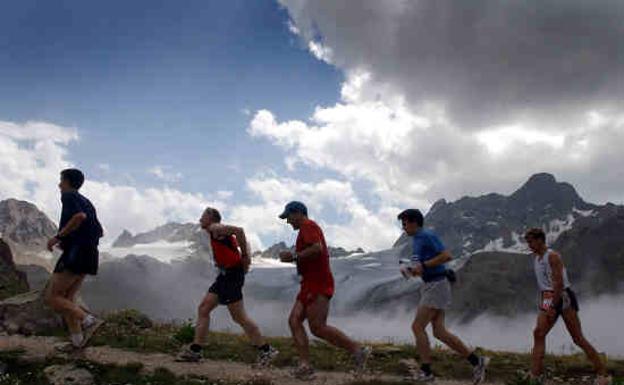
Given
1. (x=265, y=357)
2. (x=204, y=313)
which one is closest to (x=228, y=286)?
(x=204, y=313)

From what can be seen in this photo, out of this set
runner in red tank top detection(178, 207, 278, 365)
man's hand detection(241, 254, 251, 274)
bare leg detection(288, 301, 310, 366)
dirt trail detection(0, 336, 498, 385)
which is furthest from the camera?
man's hand detection(241, 254, 251, 274)

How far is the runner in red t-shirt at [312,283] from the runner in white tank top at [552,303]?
10.3ft

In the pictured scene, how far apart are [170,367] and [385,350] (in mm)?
5055

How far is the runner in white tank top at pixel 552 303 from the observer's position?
39.1 feet

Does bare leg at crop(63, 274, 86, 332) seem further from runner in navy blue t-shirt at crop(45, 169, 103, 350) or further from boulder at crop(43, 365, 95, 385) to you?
boulder at crop(43, 365, 95, 385)

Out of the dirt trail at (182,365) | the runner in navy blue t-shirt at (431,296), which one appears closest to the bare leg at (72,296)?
the dirt trail at (182,365)

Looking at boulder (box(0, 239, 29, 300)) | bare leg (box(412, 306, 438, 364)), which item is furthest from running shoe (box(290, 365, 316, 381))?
boulder (box(0, 239, 29, 300))

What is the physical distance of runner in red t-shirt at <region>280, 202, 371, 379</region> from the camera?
1169 centimetres

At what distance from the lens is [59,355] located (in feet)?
42.6

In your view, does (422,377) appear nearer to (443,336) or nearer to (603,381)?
(443,336)

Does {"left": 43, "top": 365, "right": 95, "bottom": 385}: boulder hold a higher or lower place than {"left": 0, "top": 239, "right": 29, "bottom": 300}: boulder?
lower

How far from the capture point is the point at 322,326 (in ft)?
38.4

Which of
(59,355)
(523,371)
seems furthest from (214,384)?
(523,371)

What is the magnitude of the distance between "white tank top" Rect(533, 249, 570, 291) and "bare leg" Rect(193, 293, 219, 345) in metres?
6.02
